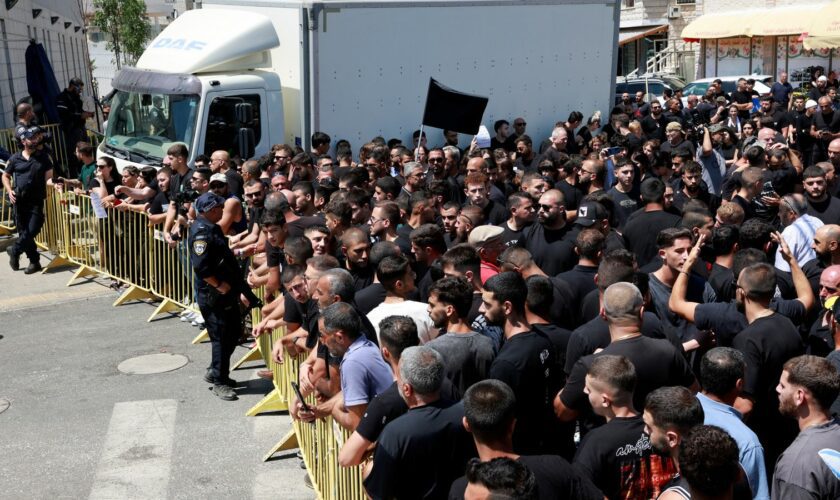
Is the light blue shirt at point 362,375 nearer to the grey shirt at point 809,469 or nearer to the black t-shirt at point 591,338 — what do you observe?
the black t-shirt at point 591,338

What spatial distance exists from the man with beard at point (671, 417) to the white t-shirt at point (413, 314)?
2013 millimetres

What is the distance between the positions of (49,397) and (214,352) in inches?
62.4

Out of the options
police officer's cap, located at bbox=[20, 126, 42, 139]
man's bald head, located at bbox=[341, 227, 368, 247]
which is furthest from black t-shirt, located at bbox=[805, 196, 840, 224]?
police officer's cap, located at bbox=[20, 126, 42, 139]

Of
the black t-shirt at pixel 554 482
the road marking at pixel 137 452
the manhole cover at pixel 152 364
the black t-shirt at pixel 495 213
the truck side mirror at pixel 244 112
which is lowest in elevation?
the road marking at pixel 137 452

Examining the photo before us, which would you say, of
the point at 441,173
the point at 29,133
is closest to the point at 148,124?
the point at 29,133

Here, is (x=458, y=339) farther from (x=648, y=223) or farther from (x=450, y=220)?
(x=648, y=223)

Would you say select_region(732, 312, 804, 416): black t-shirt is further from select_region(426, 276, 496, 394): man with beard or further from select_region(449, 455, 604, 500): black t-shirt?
select_region(449, 455, 604, 500): black t-shirt

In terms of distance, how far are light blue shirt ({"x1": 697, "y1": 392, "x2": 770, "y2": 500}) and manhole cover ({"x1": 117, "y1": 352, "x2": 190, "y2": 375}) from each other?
6.29m

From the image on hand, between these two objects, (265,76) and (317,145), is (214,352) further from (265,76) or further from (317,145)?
(265,76)

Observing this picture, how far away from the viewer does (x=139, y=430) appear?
8.02 m

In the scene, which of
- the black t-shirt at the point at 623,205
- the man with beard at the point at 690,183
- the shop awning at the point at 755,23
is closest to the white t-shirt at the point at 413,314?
the black t-shirt at the point at 623,205

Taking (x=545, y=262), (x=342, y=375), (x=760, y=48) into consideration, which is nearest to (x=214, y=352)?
(x=545, y=262)

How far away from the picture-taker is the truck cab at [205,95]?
12844 mm

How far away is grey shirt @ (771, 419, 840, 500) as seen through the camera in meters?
4.06
